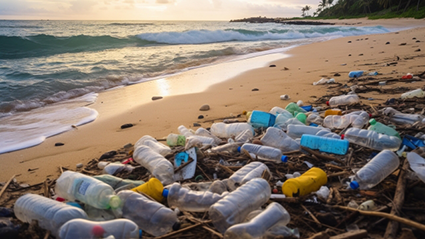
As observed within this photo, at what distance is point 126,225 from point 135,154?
1164mm

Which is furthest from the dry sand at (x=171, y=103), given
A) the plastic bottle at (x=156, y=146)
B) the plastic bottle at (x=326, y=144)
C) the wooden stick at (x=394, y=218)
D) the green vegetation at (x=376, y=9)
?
the green vegetation at (x=376, y=9)

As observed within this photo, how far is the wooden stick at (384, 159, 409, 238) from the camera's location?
4.96ft

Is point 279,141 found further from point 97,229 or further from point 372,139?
point 97,229

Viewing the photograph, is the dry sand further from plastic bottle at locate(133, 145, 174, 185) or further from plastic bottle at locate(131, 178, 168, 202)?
plastic bottle at locate(131, 178, 168, 202)

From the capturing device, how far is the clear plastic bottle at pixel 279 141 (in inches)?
109

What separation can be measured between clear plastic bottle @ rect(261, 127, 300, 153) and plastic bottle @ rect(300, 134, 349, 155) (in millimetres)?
93

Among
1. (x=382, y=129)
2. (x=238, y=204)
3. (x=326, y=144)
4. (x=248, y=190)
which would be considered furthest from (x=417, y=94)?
(x=238, y=204)

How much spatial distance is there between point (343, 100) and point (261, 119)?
1395mm

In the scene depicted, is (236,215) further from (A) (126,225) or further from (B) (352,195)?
(B) (352,195)

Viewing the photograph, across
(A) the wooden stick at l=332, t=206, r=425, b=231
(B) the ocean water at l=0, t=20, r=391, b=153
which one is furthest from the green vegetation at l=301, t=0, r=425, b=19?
(A) the wooden stick at l=332, t=206, r=425, b=231

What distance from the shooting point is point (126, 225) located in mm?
1602

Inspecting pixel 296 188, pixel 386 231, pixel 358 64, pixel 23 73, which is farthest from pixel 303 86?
pixel 23 73

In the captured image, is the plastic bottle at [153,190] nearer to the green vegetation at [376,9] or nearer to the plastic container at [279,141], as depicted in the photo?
the plastic container at [279,141]

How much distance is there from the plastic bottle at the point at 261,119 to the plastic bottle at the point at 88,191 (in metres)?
1.92
